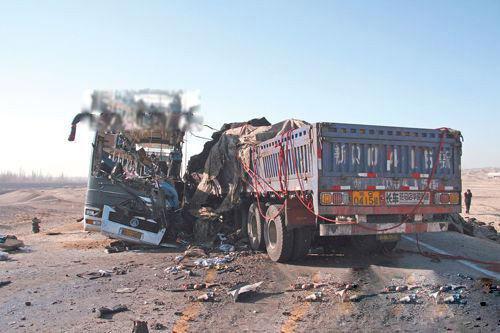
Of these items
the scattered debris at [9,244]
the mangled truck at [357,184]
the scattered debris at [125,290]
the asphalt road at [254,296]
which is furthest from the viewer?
the scattered debris at [9,244]

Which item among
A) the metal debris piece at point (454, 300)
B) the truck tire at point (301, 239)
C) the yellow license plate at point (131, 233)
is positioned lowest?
the metal debris piece at point (454, 300)

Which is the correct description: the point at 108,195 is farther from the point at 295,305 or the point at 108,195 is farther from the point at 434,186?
the point at 434,186

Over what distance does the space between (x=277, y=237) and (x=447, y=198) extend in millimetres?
2968

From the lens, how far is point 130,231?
10094mm

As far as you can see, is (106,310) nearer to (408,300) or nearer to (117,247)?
(408,300)

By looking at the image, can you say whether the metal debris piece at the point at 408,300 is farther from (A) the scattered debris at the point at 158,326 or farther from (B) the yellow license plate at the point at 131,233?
(B) the yellow license plate at the point at 131,233

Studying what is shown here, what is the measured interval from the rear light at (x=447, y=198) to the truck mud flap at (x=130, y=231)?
222 inches

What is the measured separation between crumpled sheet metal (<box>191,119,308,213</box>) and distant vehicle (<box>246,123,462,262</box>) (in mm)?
1453

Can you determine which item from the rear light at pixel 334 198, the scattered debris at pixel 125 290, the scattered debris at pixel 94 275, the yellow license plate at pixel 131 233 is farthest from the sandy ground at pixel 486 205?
the scattered debris at pixel 125 290

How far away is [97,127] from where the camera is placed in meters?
10.7

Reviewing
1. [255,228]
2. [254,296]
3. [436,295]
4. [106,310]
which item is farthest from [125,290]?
[436,295]

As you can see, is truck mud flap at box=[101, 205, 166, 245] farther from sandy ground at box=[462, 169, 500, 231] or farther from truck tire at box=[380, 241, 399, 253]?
sandy ground at box=[462, 169, 500, 231]

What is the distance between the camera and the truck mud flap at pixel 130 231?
1000 centimetres

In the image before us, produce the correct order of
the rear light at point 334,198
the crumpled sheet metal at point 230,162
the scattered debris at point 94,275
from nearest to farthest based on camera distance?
1. the rear light at point 334,198
2. the scattered debris at point 94,275
3. the crumpled sheet metal at point 230,162
